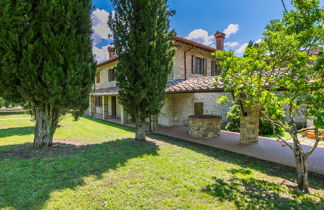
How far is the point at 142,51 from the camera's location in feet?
22.6

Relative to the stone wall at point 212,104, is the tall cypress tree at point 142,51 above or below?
above

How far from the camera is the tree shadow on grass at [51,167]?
327 centimetres

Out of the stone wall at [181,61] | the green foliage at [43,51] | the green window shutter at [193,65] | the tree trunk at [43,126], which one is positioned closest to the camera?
the green foliage at [43,51]

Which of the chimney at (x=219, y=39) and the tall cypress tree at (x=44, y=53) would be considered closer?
the tall cypress tree at (x=44, y=53)

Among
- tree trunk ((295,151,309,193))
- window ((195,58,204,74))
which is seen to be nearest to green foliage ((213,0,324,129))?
tree trunk ((295,151,309,193))

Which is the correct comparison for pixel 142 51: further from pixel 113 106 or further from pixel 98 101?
pixel 98 101

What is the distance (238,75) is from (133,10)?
208 inches

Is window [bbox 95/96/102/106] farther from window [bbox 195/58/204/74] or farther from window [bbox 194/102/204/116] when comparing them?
window [bbox 195/58/204/74]

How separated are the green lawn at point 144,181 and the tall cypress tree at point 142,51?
238 cm

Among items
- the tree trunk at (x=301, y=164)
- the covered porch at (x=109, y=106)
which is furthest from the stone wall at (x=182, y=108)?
the tree trunk at (x=301, y=164)

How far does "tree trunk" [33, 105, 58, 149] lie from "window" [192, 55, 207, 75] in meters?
10.1

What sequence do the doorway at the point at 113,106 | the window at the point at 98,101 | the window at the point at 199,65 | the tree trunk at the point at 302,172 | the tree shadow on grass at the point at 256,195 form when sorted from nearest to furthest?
the tree shadow on grass at the point at 256,195, the tree trunk at the point at 302,172, the window at the point at 199,65, the doorway at the point at 113,106, the window at the point at 98,101

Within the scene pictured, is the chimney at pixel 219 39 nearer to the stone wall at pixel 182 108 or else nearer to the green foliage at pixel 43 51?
the stone wall at pixel 182 108

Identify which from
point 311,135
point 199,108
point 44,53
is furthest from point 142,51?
point 311,135
